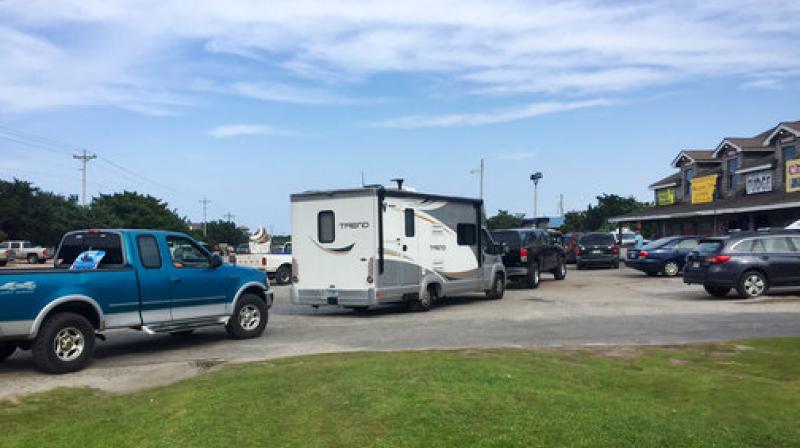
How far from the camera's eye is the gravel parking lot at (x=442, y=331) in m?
9.76

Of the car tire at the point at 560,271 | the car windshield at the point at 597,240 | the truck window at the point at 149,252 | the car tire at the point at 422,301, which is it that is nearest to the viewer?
the truck window at the point at 149,252

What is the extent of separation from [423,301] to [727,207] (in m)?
25.3

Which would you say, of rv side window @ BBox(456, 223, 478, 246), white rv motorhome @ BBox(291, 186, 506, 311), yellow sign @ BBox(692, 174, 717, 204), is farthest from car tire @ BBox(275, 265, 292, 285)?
yellow sign @ BBox(692, 174, 717, 204)

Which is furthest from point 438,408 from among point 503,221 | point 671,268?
point 503,221

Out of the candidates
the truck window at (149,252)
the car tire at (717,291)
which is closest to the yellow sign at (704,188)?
the car tire at (717,291)

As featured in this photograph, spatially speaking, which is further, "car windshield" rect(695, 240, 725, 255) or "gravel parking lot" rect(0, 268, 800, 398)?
"car windshield" rect(695, 240, 725, 255)

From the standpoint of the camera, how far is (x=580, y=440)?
17.2 feet

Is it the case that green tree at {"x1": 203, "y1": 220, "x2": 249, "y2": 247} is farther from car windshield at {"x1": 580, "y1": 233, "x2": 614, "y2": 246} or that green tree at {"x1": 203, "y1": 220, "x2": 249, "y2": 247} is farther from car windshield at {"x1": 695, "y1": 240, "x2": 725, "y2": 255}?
car windshield at {"x1": 695, "y1": 240, "x2": 725, "y2": 255}

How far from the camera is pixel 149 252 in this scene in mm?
10914

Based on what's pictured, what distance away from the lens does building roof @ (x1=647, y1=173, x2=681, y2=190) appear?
160 feet

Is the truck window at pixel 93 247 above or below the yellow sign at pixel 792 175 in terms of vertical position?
below

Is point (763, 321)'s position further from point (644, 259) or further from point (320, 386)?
point (644, 259)

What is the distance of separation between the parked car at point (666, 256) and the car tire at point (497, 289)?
31.5 ft

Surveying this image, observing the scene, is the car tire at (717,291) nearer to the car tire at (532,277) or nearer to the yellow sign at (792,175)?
the car tire at (532,277)
